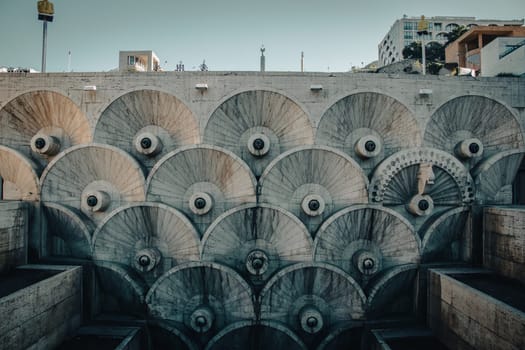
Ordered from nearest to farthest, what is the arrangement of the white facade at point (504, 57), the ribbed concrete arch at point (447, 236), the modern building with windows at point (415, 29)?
the ribbed concrete arch at point (447, 236) < the white facade at point (504, 57) < the modern building with windows at point (415, 29)

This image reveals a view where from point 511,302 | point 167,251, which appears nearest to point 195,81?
point 167,251

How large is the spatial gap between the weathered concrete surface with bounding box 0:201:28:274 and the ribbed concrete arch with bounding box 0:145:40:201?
115 cm

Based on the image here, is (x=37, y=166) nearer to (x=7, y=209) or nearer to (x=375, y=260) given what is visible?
(x=7, y=209)

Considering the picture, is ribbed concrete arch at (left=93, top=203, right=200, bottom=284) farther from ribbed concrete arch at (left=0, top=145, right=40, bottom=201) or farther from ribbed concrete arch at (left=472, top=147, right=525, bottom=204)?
ribbed concrete arch at (left=472, top=147, right=525, bottom=204)

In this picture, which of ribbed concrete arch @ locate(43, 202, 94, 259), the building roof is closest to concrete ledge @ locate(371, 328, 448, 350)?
ribbed concrete arch @ locate(43, 202, 94, 259)

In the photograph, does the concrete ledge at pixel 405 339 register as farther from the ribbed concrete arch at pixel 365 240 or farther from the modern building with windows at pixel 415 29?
the modern building with windows at pixel 415 29

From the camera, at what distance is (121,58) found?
761 inches

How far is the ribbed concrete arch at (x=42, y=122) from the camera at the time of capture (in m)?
11.7

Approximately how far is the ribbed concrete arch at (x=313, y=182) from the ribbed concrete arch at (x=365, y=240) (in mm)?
560

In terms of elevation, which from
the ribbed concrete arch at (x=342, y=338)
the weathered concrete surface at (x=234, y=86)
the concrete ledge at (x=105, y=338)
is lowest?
the ribbed concrete arch at (x=342, y=338)

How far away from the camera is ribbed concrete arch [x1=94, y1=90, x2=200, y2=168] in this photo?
11484 millimetres

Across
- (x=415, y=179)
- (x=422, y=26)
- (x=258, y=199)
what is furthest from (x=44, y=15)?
(x=422, y=26)

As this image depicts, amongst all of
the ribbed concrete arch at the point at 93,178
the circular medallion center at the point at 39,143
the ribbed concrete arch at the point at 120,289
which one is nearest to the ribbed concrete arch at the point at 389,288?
the ribbed concrete arch at the point at 120,289

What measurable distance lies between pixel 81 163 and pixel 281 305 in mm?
9816
